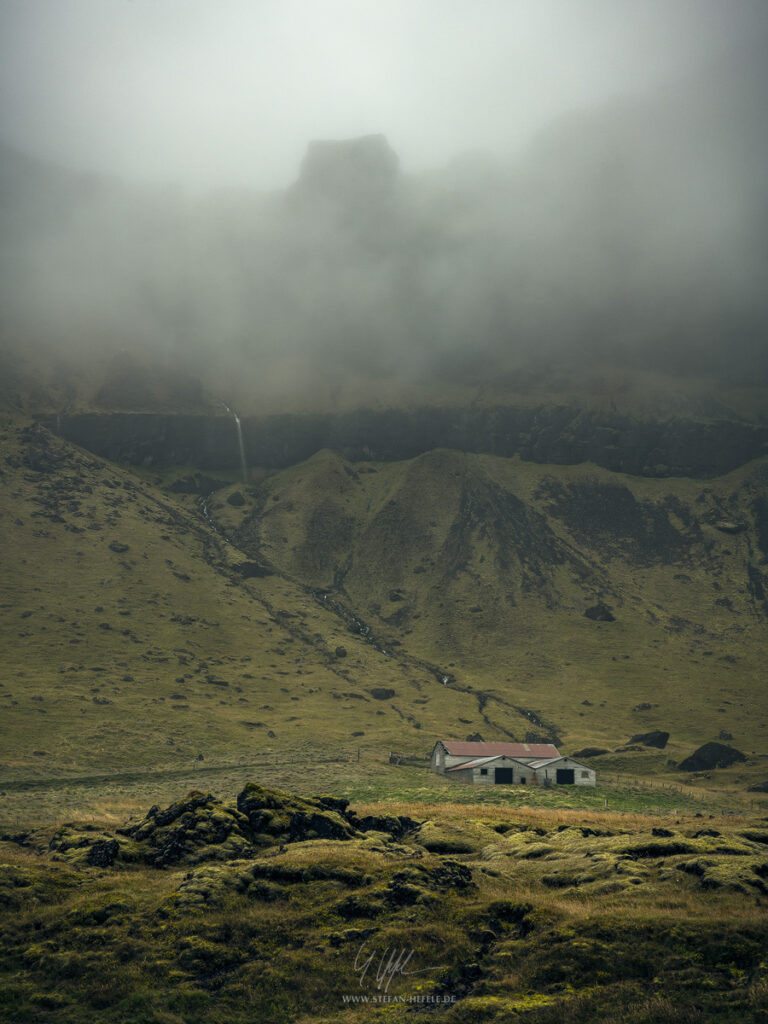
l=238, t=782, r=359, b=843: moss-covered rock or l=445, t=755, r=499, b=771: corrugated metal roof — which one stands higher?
l=238, t=782, r=359, b=843: moss-covered rock

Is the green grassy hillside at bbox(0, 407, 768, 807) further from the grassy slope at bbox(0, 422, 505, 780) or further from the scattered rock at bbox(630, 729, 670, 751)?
the scattered rock at bbox(630, 729, 670, 751)

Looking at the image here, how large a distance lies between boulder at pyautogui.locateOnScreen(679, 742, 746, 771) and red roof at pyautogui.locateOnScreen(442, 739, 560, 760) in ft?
60.1

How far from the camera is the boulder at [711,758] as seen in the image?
9819 cm

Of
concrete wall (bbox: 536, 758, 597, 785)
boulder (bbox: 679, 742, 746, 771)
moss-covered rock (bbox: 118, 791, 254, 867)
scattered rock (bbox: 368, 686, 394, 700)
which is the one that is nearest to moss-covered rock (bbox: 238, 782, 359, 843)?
moss-covered rock (bbox: 118, 791, 254, 867)

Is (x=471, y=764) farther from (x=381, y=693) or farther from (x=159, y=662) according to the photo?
(x=159, y=662)

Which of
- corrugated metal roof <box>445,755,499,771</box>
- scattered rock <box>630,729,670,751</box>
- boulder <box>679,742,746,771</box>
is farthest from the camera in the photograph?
scattered rock <box>630,729,670,751</box>

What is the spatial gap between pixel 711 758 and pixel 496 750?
2956cm

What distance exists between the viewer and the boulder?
9819 centimetres

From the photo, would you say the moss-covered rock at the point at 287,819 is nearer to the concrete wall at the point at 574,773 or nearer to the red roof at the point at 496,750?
the concrete wall at the point at 574,773

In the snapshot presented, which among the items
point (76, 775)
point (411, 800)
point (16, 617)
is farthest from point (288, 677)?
point (411, 800)

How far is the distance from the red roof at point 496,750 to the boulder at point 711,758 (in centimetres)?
1831

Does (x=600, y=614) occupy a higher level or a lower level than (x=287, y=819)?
lower

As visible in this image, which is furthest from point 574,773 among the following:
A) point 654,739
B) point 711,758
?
point 654,739

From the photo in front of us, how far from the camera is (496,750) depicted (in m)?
91.4
